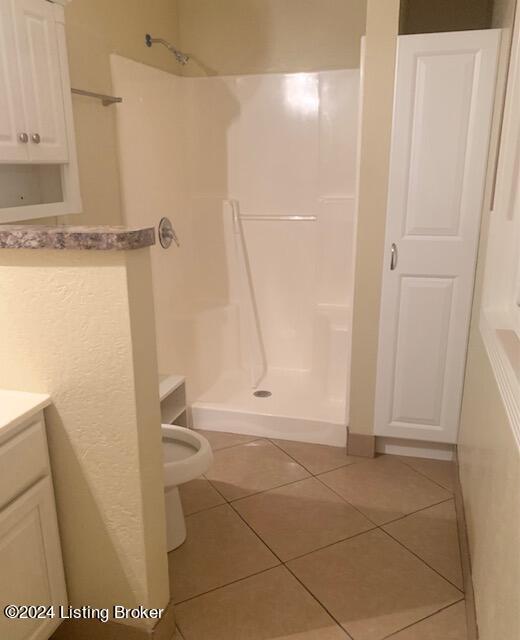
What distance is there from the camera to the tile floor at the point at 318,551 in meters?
1.66

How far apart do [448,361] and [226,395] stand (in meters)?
1.25

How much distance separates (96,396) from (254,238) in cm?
211

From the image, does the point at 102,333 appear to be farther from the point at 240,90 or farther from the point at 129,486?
the point at 240,90

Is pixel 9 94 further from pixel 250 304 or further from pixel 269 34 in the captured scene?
pixel 250 304

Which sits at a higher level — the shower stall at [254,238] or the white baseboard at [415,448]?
the shower stall at [254,238]

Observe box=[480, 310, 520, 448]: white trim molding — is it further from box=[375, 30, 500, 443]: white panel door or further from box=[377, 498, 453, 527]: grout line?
box=[377, 498, 453, 527]: grout line

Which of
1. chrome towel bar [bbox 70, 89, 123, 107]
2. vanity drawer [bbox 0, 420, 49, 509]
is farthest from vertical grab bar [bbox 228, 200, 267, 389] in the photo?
vanity drawer [bbox 0, 420, 49, 509]

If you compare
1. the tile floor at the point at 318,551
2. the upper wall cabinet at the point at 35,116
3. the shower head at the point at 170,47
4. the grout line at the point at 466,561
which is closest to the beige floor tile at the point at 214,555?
the tile floor at the point at 318,551

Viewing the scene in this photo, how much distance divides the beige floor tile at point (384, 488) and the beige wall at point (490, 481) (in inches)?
8.6

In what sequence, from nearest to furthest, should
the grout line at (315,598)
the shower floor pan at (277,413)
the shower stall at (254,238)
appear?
the grout line at (315,598) < the shower floor pan at (277,413) < the shower stall at (254,238)

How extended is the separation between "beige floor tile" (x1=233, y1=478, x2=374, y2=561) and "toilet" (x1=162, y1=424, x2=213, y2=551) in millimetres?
299

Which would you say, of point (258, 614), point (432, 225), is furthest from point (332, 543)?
point (432, 225)

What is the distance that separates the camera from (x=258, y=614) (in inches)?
66.5

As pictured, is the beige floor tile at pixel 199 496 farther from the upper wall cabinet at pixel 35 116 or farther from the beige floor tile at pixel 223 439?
the upper wall cabinet at pixel 35 116
